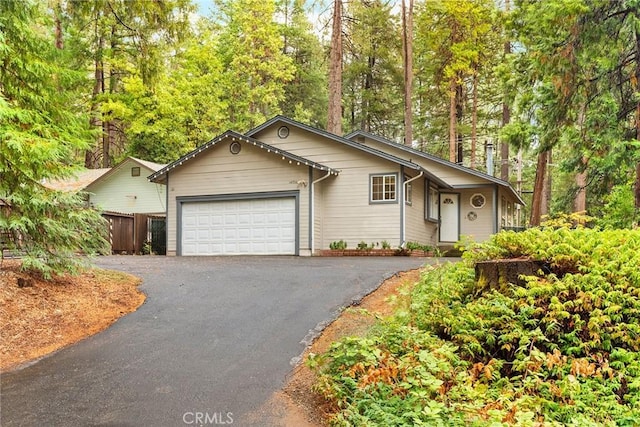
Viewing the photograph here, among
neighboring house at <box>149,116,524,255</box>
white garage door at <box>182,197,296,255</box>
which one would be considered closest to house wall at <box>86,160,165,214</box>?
neighboring house at <box>149,116,524,255</box>

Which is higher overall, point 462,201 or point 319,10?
point 319,10

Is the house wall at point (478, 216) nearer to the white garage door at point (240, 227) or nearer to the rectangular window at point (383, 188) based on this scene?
the rectangular window at point (383, 188)

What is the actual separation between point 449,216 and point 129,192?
1502 centimetres

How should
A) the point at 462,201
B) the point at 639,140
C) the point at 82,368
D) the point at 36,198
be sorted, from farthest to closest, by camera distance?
the point at 462,201 → the point at 639,140 → the point at 36,198 → the point at 82,368

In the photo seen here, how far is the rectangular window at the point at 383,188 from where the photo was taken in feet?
48.2

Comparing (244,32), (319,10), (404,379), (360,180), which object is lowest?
(404,379)

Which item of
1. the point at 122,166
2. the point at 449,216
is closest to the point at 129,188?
the point at 122,166

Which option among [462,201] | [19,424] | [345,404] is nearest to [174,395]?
[19,424]

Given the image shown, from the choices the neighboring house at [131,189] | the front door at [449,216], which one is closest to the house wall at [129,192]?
the neighboring house at [131,189]

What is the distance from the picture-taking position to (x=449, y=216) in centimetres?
1822

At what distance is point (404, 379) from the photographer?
3.47 m

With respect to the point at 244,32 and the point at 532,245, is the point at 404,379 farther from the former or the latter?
the point at 244,32

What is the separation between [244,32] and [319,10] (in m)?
11.3

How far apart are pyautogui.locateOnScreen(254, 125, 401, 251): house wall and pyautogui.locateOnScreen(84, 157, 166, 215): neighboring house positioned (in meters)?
9.78
